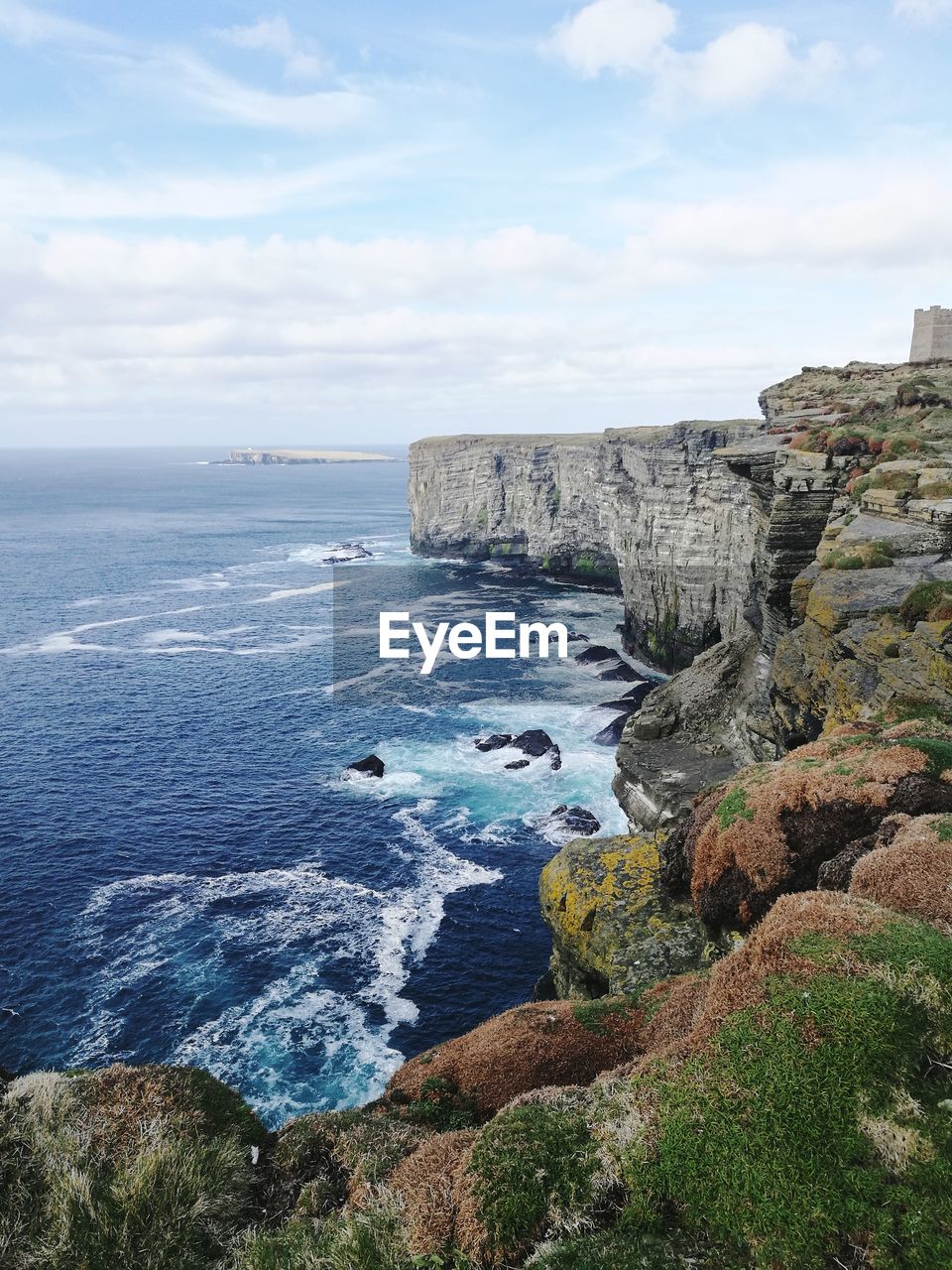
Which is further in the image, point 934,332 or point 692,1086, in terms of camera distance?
point 934,332

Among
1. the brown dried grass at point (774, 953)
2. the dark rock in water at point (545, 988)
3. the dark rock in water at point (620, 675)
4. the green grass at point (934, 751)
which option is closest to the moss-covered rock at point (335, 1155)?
the brown dried grass at point (774, 953)

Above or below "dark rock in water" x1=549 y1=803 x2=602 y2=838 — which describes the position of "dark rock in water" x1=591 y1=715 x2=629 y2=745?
above

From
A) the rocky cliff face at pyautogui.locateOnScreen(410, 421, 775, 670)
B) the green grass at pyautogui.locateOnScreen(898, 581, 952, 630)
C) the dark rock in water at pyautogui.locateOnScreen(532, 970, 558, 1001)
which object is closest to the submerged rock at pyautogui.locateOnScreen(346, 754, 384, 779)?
the dark rock in water at pyautogui.locateOnScreen(532, 970, 558, 1001)

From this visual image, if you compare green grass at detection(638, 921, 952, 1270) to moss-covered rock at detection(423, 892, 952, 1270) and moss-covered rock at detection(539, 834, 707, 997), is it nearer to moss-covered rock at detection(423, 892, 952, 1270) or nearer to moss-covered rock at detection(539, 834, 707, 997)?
moss-covered rock at detection(423, 892, 952, 1270)

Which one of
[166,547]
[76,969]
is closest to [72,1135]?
[76,969]

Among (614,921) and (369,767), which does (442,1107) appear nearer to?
(614,921)

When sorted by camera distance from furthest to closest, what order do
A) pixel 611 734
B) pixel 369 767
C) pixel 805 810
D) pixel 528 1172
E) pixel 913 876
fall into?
pixel 611 734 < pixel 369 767 < pixel 805 810 < pixel 913 876 < pixel 528 1172

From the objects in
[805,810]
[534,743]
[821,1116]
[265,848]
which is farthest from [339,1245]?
[534,743]
